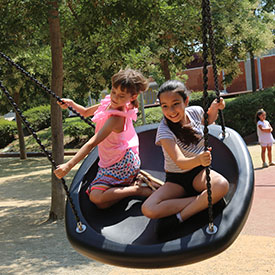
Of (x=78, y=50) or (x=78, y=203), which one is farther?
(x=78, y=50)

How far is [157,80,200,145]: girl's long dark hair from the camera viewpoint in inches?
97.8

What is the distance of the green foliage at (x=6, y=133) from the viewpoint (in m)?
21.6

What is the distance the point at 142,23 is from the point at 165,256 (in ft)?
15.9

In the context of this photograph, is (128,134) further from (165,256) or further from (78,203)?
(165,256)

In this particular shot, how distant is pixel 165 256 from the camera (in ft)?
7.36

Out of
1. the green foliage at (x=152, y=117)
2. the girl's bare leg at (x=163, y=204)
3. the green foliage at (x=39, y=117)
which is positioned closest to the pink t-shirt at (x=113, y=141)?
the girl's bare leg at (x=163, y=204)

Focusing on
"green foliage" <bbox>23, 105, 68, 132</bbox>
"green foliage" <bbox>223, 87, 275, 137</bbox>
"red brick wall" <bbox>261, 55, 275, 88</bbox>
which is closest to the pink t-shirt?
"green foliage" <bbox>223, 87, 275, 137</bbox>

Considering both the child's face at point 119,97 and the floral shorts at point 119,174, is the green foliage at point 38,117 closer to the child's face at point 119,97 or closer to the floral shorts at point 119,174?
the floral shorts at point 119,174

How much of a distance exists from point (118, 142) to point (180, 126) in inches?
20.6

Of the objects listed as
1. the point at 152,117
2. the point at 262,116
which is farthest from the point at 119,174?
the point at 152,117

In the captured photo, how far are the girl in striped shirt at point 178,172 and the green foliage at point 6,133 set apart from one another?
2005cm

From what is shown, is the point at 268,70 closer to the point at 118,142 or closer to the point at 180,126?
the point at 118,142

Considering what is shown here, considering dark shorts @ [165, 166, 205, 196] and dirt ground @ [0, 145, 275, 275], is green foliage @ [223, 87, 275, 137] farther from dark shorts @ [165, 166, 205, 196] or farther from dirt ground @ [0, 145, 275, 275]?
dark shorts @ [165, 166, 205, 196]

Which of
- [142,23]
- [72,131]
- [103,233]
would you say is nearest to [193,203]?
[103,233]
